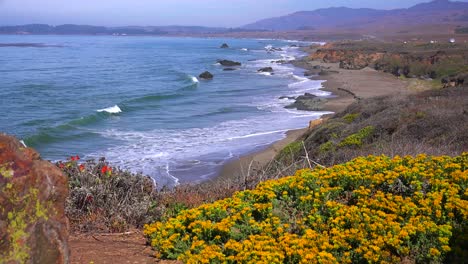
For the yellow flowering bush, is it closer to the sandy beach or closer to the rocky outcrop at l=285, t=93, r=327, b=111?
the sandy beach

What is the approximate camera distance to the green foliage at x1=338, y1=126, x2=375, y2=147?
35.9 feet

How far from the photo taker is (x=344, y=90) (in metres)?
33.8

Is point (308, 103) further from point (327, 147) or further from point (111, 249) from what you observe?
point (111, 249)

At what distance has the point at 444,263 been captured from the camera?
159 inches

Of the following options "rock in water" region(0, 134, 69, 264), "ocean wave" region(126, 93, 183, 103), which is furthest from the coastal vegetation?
"ocean wave" region(126, 93, 183, 103)

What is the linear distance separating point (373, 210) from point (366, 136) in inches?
272

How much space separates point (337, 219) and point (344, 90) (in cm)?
3020

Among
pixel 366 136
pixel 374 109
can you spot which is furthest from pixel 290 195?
pixel 374 109

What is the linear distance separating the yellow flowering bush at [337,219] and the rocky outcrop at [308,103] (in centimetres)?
2122

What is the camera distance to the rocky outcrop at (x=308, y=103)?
27016 mm

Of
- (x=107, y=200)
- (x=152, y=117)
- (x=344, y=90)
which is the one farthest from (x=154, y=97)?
(x=107, y=200)

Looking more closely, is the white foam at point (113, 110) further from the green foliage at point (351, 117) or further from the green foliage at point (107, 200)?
the green foliage at point (107, 200)

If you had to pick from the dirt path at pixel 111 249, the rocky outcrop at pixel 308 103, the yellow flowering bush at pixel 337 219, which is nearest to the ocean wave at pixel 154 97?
the rocky outcrop at pixel 308 103

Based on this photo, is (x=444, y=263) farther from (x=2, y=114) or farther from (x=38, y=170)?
(x=2, y=114)
